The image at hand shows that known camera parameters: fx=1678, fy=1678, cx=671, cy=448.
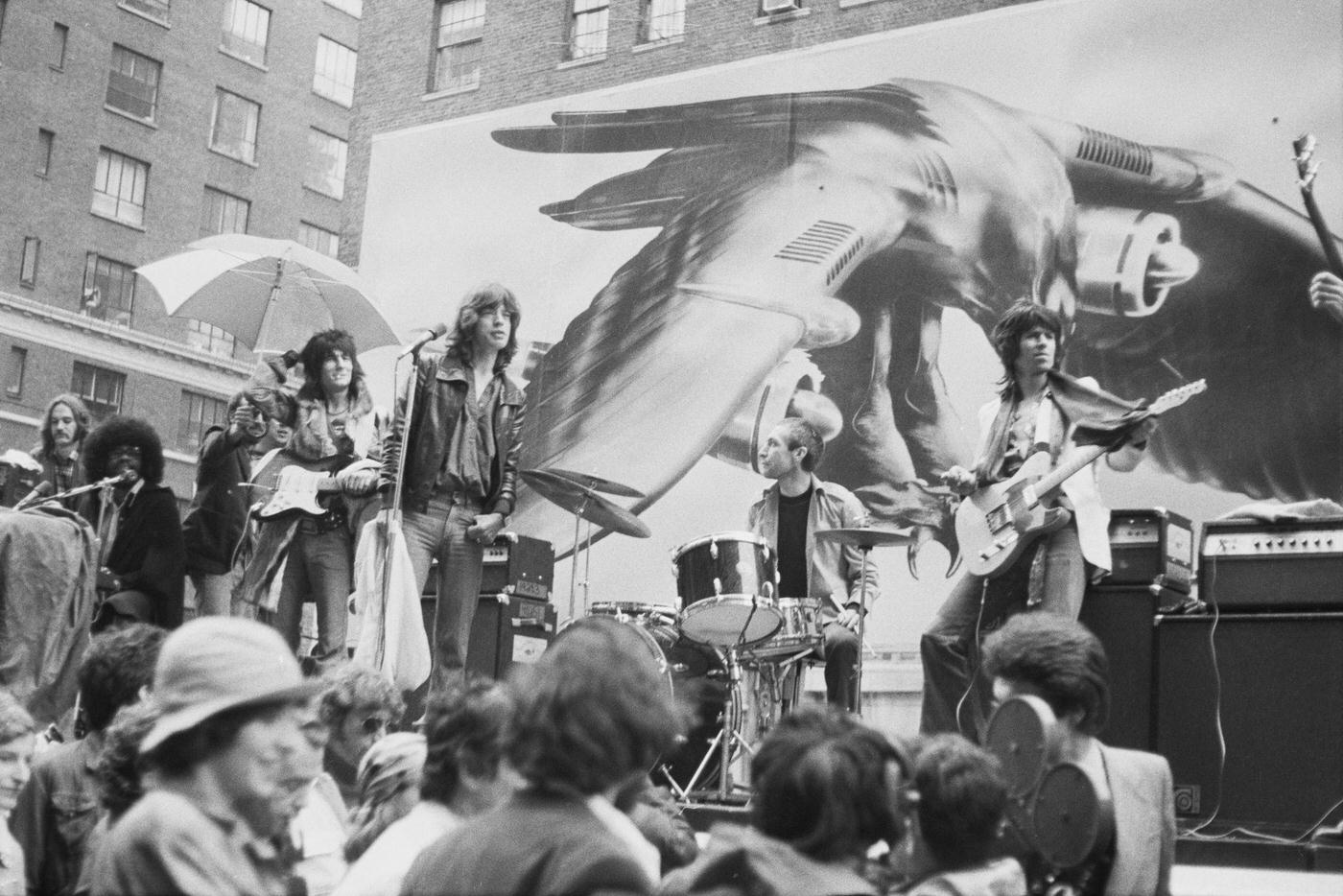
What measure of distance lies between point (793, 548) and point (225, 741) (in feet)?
22.2

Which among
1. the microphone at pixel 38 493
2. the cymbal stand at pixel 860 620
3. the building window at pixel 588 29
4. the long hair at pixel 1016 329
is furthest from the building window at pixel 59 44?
the long hair at pixel 1016 329

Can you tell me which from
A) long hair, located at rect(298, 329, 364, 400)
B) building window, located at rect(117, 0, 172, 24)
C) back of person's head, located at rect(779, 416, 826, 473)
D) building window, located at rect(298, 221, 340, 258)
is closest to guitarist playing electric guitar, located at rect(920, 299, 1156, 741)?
back of person's head, located at rect(779, 416, 826, 473)

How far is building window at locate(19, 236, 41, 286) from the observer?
4369 cm

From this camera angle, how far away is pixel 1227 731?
7.29 meters

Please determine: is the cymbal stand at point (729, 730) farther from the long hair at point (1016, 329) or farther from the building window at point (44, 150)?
the building window at point (44, 150)

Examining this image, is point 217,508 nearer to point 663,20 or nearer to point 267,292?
point 267,292

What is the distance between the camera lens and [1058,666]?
3.93 meters

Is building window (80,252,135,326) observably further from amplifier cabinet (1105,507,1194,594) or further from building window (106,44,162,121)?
amplifier cabinet (1105,507,1194,594)

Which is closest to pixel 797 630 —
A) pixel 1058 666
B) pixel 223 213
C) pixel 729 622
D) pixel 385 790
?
pixel 729 622

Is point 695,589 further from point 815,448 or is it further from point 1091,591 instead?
point 1091,591

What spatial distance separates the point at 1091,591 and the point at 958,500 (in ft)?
2.49

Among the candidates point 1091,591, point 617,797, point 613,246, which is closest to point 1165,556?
point 1091,591

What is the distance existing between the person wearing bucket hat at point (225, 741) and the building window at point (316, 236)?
49.7 metres

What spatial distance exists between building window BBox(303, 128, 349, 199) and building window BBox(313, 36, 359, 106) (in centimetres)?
131
